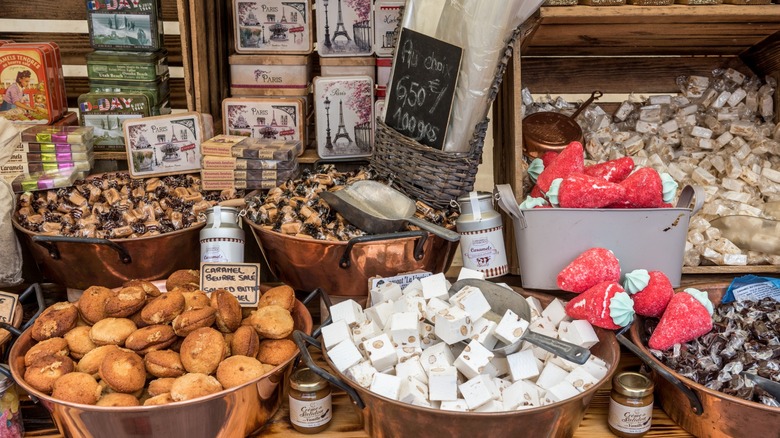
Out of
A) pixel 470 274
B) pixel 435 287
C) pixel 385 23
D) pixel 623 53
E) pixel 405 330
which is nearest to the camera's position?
pixel 405 330

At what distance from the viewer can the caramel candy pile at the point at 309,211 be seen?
1728 mm

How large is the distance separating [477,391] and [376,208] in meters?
0.66

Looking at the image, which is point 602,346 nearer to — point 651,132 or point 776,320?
point 776,320

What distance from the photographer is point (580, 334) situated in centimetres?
144

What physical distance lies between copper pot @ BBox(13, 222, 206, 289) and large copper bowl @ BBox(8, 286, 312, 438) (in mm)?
411

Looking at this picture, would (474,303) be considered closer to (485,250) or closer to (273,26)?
(485,250)

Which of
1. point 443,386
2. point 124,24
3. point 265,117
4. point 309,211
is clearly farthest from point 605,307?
point 124,24

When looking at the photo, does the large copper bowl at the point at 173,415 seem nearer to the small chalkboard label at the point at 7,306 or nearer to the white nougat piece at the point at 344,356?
the white nougat piece at the point at 344,356

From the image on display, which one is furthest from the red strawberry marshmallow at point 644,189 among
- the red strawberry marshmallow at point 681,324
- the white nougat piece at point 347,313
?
the white nougat piece at point 347,313

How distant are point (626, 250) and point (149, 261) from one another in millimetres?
1189

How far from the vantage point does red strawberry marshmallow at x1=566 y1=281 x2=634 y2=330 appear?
145cm

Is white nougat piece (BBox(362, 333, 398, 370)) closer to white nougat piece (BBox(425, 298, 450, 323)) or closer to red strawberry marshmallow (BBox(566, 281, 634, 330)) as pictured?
white nougat piece (BBox(425, 298, 450, 323))

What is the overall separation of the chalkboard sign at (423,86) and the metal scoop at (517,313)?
45cm

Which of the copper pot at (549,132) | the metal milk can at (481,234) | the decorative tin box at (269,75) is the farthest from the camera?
the decorative tin box at (269,75)
